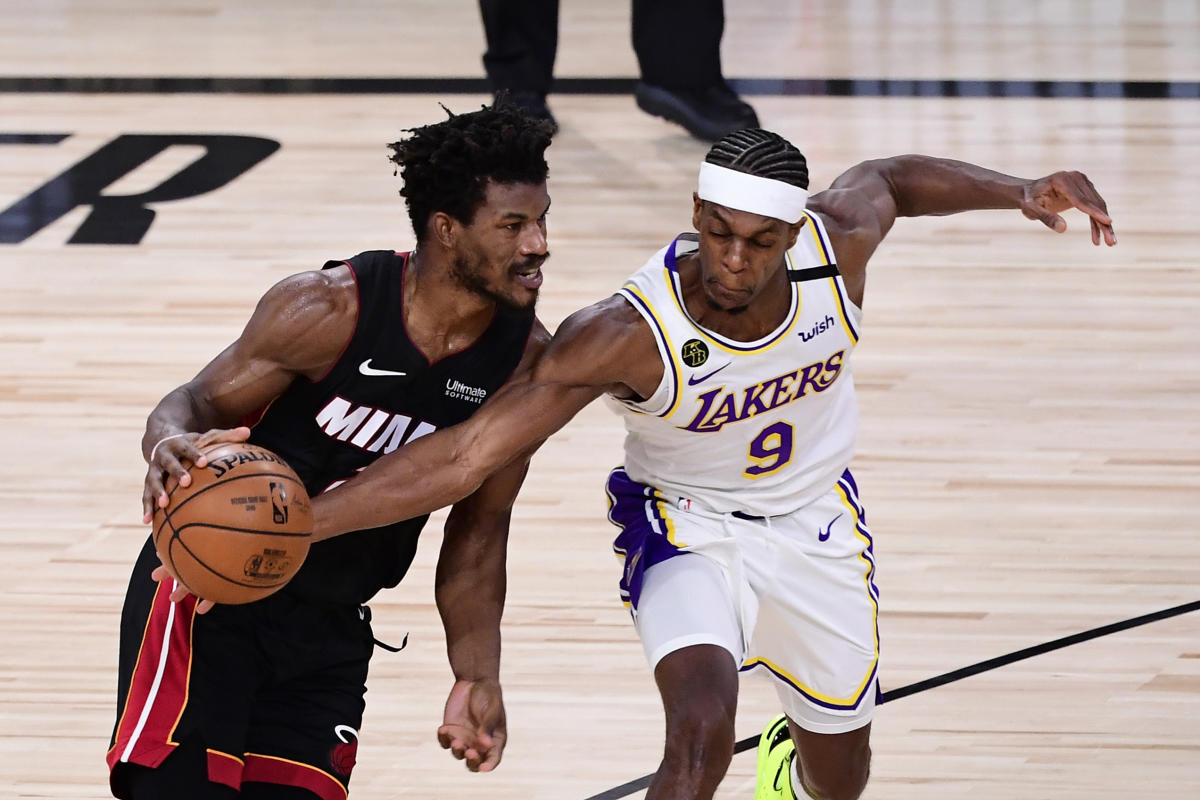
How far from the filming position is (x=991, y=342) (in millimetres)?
7465

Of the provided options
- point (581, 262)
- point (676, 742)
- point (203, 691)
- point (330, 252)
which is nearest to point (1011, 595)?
point (676, 742)

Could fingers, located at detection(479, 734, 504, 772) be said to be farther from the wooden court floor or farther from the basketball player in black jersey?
the wooden court floor

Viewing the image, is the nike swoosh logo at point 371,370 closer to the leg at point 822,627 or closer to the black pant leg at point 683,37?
the leg at point 822,627

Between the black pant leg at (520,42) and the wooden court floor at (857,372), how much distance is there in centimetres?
47

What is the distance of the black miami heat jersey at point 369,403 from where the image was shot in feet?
11.6

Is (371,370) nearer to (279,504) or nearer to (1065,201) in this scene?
(279,504)

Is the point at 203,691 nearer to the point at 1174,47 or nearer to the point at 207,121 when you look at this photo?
the point at 207,121

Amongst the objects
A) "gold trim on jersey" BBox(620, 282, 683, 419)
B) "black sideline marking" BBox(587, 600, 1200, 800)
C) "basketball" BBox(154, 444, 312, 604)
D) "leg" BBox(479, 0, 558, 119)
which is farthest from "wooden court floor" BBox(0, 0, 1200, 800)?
"basketball" BBox(154, 444, 312, 604)

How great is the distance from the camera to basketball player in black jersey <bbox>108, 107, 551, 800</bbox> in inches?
137

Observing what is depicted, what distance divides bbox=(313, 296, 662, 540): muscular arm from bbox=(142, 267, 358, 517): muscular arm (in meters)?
0.24

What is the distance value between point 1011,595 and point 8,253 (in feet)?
17.4

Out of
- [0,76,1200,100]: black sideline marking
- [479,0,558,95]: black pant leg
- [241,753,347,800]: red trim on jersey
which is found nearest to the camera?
[241,753,347,800]: red trim on jersey

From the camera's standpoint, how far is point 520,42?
997cm

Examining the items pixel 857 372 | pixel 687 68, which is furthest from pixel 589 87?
pixel 857 372
